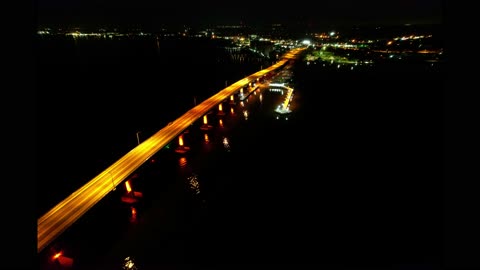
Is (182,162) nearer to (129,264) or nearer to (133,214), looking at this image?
(133,214)

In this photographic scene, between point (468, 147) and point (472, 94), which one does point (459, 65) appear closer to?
point (472, 94)

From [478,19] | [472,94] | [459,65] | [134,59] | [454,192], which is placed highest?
[134,59]

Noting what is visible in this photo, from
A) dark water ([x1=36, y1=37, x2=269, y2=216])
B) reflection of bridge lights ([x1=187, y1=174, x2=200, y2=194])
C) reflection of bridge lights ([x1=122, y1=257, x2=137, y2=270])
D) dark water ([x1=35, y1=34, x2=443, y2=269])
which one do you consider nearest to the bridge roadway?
dark water ([x1=35, y1=34, x2=443, y2=269])

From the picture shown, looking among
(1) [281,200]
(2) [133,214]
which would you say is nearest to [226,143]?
(1) [281,200]

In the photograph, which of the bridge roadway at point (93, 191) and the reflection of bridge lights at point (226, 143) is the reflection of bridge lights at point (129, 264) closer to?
the bridge roadway at point (93, 191)

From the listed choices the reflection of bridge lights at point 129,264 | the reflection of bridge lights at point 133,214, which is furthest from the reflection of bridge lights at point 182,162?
the reflection of bridge lights at point 129,264

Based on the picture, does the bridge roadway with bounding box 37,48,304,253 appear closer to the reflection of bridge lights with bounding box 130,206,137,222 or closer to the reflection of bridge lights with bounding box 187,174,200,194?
the reflection of bridge lights with bounding box 130,206,137,222

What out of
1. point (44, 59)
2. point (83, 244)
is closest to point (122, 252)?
point (83, 244)

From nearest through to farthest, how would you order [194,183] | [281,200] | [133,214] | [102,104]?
[133,214]
[281,200]
[194,183]
[102,104]

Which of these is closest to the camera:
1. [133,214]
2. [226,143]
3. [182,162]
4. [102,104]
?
[133,214]
